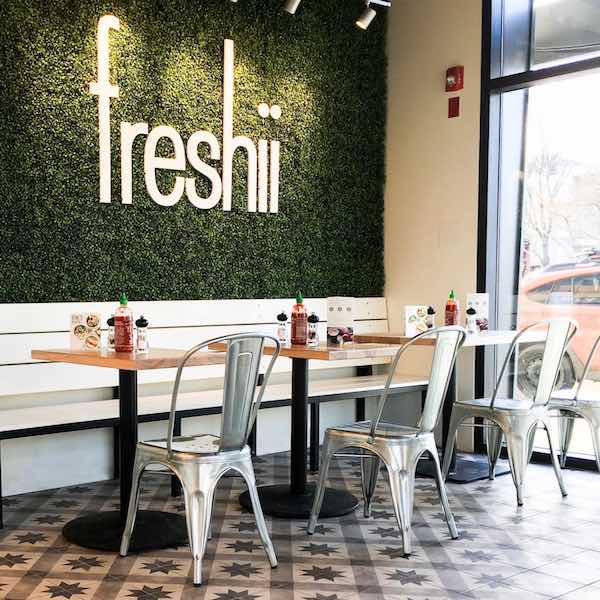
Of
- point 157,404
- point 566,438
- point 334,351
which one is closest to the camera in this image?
point 334,351

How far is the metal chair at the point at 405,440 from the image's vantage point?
347cm

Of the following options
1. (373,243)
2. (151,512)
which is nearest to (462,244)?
(373,243)

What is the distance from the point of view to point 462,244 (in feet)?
19.5

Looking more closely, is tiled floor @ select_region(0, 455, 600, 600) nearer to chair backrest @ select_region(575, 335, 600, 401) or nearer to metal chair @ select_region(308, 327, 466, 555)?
metal chair @ select_region(308, 327, 466, 555)

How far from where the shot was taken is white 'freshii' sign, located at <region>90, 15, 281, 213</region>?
189 inches

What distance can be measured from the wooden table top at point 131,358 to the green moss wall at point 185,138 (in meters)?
1.06

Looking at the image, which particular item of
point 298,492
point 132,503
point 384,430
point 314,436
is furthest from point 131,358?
point 314,436

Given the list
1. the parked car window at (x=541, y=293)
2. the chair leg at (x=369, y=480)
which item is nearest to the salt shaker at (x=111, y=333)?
the chair leg at (x=369, y=480)

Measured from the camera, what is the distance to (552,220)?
5.55m

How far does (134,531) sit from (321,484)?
32.5 inches

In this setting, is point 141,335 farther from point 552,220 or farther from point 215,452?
point 552,220

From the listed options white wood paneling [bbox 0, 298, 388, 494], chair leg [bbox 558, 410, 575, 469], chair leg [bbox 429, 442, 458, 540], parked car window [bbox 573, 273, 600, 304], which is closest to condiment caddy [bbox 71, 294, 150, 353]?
white wood paneling [bbox 0, 298, 388, 494]

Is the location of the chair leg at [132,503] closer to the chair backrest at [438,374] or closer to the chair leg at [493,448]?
the chair backrest at [438,374]

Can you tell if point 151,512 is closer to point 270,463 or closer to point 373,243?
point 270,463
